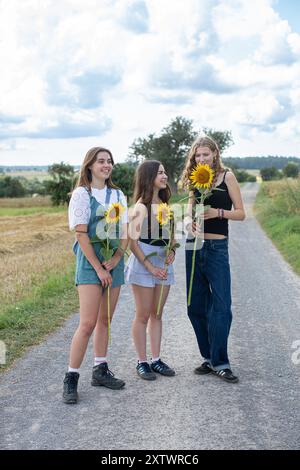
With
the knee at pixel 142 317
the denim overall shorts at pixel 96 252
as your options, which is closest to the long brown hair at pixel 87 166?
the denim overall shorts at pixel 96 252

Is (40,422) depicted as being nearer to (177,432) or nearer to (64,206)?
(177,432)

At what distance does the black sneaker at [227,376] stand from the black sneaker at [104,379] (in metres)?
0.85

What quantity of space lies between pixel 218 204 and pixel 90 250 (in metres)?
1.17

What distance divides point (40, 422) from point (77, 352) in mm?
711

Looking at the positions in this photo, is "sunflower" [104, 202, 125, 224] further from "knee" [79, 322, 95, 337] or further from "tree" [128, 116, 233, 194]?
"tree" [128, 116, 233, 194]

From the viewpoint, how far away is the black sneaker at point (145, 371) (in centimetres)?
520

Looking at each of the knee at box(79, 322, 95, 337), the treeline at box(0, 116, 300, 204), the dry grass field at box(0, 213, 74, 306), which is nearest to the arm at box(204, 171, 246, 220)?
the knee at box(79, 322, 95, 337)

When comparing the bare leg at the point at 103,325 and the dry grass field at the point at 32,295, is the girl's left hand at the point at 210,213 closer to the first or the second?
the bare leg at the point at 103,325

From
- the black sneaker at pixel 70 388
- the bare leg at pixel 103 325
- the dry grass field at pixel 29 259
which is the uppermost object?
the bare leg at pixel 103 325

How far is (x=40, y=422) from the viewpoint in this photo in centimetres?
425

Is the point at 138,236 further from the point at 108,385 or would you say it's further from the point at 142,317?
the point at 108,385

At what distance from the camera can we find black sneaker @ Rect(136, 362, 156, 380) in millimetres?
5195

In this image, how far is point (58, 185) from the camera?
4109cm

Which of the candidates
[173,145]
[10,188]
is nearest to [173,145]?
[173,145]
